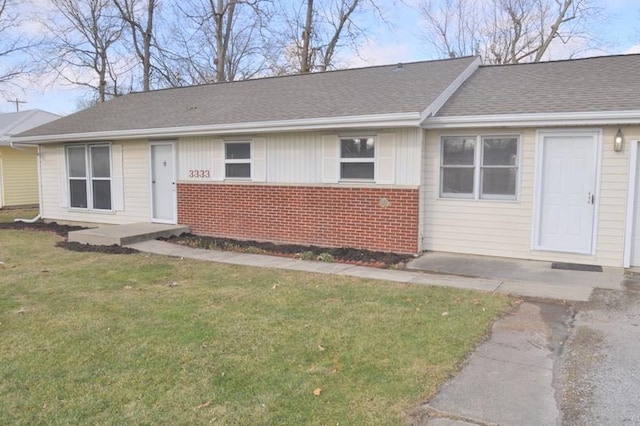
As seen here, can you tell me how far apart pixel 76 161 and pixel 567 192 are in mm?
11798

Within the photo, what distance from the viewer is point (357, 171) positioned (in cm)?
934

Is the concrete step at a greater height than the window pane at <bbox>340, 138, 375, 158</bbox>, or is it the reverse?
the window pane at <bbox>340, 138, 375, 158</bbox>

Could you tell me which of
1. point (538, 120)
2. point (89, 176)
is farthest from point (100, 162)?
point (538, 120)

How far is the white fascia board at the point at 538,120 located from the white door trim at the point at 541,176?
228mm

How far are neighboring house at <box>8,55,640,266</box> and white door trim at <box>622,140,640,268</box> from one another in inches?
0.8

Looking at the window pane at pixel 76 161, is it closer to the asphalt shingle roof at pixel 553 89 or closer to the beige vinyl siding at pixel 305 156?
the beige vinyl siding at pixel 305 156

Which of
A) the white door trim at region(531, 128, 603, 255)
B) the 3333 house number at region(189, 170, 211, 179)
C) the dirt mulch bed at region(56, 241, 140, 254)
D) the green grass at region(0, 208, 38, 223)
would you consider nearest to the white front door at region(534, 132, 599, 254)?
the white door trim at region(531, 128, 603, 255)

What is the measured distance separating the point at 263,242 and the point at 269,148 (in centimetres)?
194

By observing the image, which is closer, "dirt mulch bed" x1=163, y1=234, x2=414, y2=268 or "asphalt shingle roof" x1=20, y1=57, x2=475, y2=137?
"dirt mulch bed" x1=163, y1=234, x2=414, y2=268

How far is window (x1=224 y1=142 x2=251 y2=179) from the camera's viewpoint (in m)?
10.7

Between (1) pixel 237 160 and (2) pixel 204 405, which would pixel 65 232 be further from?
(2) pixel 204 405

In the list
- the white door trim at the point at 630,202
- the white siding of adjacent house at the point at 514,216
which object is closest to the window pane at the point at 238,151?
the white siding of adjacent house at the point at 514,216

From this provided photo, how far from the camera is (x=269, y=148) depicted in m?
10.3

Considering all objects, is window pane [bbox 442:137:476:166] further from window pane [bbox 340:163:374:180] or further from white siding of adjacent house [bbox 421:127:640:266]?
window pane [bbox 340:163:374:180]
